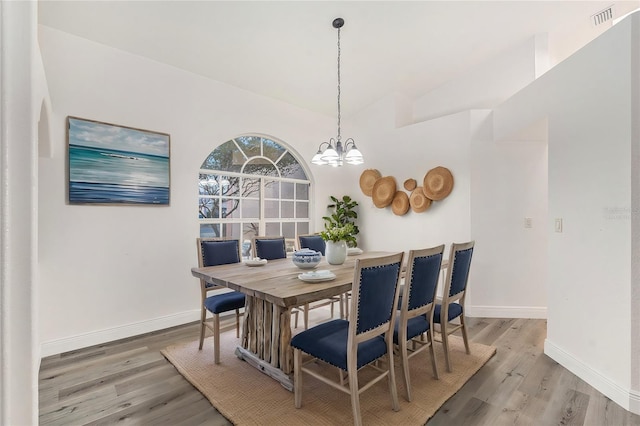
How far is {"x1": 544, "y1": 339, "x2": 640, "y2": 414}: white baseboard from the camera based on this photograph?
2035mm

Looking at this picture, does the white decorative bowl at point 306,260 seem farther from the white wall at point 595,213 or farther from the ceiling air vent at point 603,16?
the ceiling air vent at point 603,16

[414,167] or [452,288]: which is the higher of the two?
[414,167]

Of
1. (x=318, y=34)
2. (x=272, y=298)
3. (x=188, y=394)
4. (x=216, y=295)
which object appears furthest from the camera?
(x=318, y=34)

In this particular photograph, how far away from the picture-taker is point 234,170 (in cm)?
423

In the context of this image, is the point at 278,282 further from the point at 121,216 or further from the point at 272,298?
the point at 121,216

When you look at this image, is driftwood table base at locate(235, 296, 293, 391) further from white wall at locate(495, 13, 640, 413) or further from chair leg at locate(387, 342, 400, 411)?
white wall at locate(495, 13, 640, 413)

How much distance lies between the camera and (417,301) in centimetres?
225

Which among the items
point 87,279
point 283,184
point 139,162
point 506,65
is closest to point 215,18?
point 139,162

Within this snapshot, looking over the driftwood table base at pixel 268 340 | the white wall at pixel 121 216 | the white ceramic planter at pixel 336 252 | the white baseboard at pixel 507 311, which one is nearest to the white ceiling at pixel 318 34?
the white wall at pixel 121 216

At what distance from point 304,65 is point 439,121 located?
1904mm

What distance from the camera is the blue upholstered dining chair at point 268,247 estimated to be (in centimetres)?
339

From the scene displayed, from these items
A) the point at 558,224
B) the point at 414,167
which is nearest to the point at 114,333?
the point at 414,167

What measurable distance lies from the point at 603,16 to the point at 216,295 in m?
5.06

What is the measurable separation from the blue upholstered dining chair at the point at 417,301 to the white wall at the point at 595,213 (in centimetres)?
114
